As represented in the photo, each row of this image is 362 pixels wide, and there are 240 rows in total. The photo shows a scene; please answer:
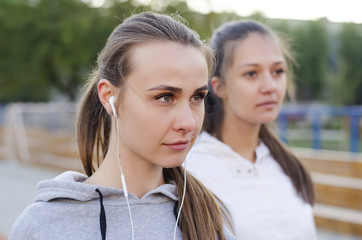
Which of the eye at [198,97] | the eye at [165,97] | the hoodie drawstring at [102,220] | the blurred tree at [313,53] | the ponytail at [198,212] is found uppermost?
the eye at [165,97]

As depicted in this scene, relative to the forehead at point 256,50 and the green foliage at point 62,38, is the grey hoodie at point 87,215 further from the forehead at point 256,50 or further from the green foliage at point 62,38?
the green foliage at point 62,38

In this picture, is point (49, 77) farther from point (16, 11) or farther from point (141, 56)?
point (141, 56)

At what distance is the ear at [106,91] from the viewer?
5.08ft

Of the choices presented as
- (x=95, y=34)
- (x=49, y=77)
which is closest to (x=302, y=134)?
(x=95, y=34)

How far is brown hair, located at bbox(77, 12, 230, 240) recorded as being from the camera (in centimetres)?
156

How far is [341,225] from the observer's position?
5609mm

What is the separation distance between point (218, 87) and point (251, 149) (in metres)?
0.36

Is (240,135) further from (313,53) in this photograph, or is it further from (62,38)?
(313,53)

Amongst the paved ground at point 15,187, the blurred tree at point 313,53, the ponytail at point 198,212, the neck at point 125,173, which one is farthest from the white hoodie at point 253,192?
the blurred tree at point 313,53

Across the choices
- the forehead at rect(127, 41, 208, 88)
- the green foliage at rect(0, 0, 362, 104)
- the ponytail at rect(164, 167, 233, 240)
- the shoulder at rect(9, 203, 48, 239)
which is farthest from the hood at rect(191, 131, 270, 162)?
the green foliage at rect(0, 0, 362, 104)

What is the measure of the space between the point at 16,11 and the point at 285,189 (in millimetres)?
22628

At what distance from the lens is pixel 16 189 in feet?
30.6

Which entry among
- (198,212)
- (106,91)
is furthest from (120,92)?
(198,212)

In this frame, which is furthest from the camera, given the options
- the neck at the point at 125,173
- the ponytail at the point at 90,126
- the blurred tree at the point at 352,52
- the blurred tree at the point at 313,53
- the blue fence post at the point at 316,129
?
the blurred tree at the point at 313,53
